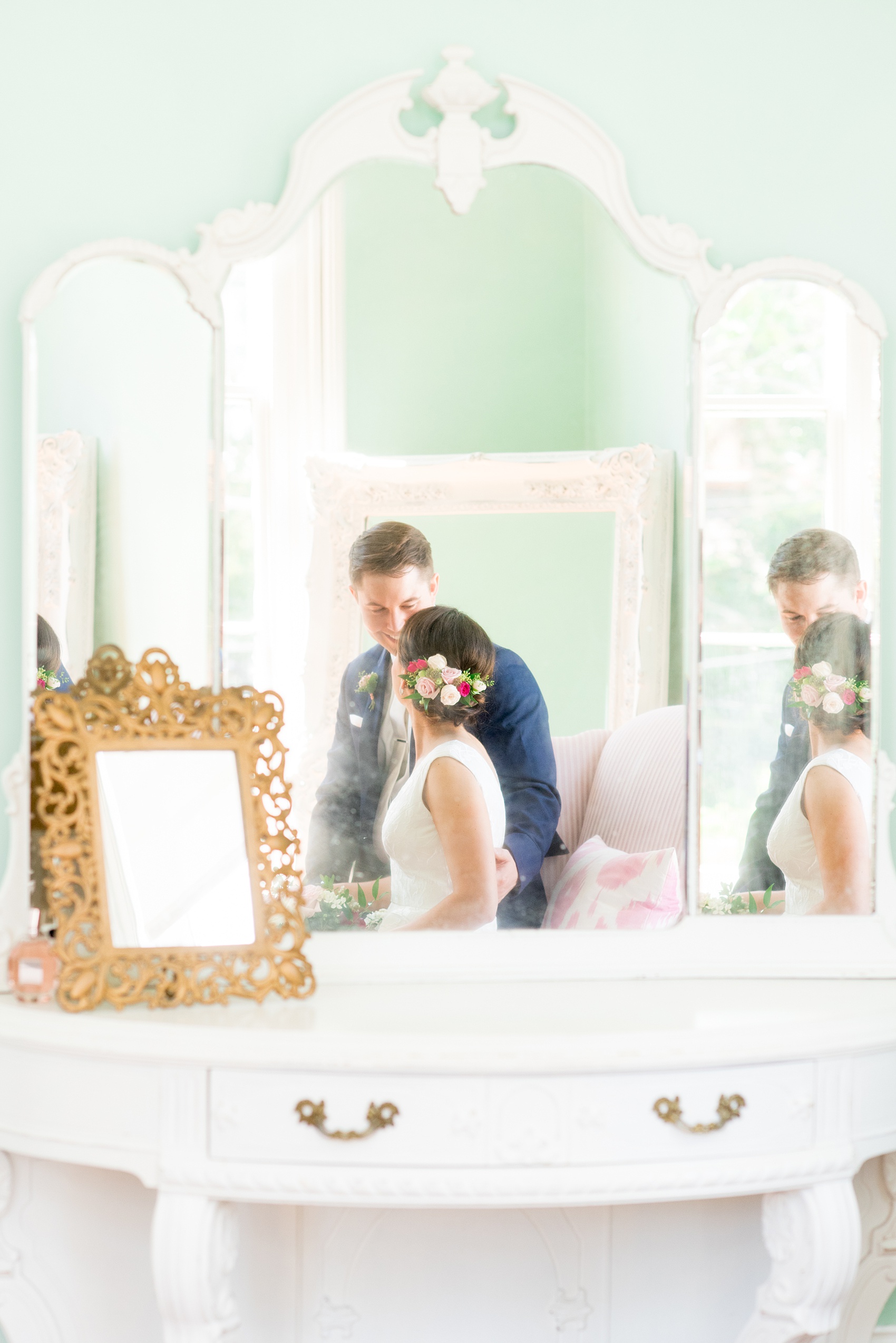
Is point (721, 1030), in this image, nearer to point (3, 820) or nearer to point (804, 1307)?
point (804, 1307)

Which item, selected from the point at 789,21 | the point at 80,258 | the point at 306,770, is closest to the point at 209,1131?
Answer: the point at 306,770

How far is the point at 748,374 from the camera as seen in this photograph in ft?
5.46

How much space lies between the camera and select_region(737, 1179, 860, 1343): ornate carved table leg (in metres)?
1.37

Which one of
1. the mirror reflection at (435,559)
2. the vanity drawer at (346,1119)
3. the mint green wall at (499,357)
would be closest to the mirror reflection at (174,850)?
the mirror reflection at (435,559)

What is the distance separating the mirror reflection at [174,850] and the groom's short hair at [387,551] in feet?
1.11

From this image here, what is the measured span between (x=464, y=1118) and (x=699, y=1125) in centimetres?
29

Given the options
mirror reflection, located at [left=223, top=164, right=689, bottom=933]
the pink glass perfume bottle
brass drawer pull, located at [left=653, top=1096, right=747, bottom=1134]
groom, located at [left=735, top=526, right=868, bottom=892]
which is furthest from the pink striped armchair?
the pink glass perfume bottle

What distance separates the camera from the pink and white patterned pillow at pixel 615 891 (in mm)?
1624

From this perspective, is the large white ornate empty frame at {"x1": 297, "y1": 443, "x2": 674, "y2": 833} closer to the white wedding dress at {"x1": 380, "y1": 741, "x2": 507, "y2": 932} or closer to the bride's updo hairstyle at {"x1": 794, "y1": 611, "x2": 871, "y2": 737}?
the white wedding dress at {"x1": 380, "y1": 741, "x2": 507, "y2": 932}

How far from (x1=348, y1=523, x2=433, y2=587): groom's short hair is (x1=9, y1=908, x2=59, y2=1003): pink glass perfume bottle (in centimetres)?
66

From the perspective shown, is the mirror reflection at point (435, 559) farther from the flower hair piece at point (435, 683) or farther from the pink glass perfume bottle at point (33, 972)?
the pink glass perfume bottle at point (33, 972)

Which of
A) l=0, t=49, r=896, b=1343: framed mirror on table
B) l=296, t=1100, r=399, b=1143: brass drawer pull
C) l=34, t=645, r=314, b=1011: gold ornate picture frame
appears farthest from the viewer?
l=0, t=49, r=896, b=1343: framed mirror on table

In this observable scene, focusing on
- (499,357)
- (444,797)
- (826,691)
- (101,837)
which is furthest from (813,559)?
(101,837)

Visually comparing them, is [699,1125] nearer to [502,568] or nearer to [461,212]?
[502,568]
